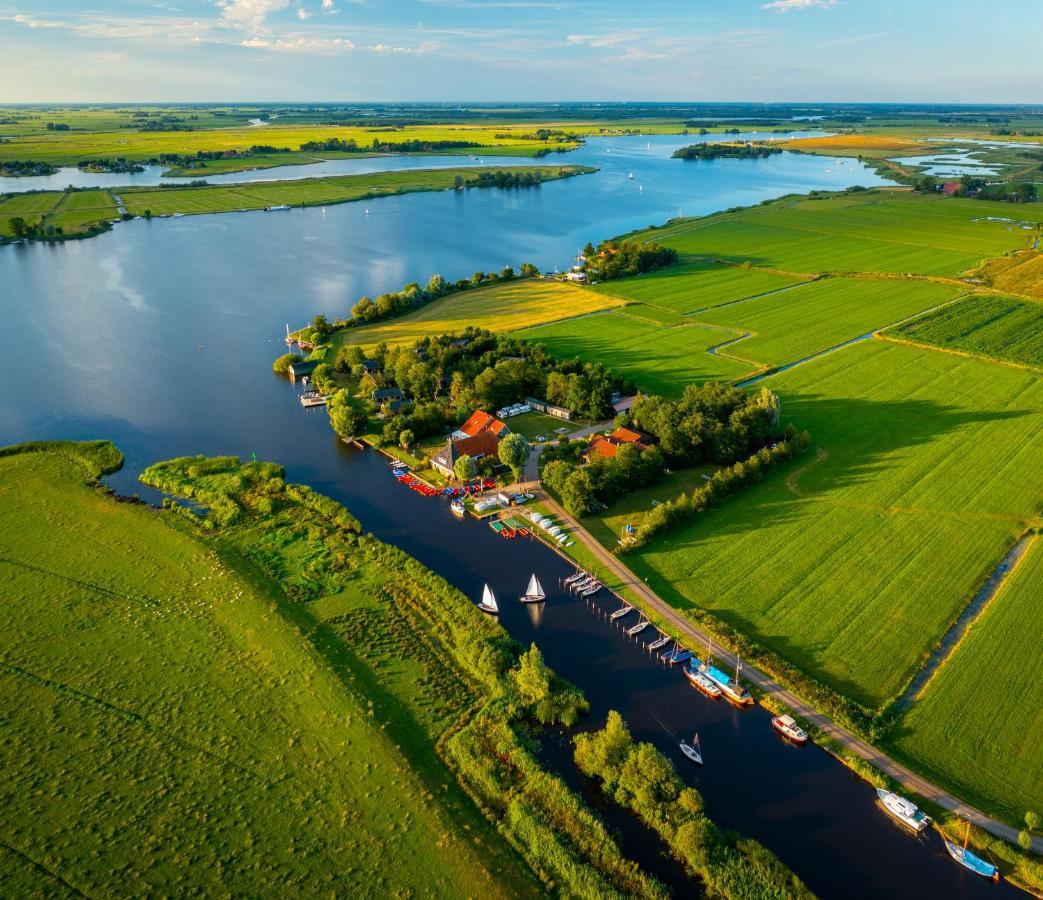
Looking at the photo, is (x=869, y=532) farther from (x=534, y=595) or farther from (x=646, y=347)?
(x=646, y=347)

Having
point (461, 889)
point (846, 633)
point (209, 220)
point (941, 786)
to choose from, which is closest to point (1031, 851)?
point (941, 786)

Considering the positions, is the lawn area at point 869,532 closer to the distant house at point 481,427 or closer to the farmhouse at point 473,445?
the farmhouse at point 473,445

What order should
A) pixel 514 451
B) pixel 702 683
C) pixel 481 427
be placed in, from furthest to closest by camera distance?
pixel 481 427 → pixel 514 451 → pixel 702 683

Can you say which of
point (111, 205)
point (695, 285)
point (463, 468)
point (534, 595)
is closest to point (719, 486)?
point (534, 595)

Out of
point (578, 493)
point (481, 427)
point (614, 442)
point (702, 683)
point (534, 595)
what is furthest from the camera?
point (481, 427)

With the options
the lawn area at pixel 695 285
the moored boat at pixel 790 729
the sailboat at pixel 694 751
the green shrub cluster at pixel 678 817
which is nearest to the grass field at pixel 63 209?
the lawn area at pixel 695 285

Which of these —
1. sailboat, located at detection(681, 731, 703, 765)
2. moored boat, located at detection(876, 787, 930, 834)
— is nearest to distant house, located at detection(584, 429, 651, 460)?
sailboat, located at detection(681, 731, 703, 765)

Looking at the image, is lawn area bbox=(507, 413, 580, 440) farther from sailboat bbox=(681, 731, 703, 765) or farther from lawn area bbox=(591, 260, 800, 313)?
lawn area bbox=(591, 260, 800, 313)

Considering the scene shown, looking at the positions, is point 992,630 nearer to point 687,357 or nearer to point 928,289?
point 687,357
